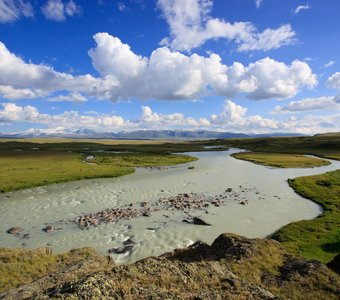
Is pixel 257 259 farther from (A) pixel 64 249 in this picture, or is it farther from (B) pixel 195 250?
(A) pixel 64 249

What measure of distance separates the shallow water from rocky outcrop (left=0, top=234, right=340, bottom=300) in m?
11.1

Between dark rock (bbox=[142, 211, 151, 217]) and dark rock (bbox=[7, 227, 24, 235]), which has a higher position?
dark rock (bbox=[7, 227, 24, 235])

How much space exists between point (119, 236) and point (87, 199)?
20.4 metres

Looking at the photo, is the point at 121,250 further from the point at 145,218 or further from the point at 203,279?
the point at 203,279

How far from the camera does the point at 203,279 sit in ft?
52.0

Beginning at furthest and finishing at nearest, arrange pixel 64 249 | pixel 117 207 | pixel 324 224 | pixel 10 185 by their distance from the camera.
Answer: pixel 10 185 < pixel 117 207 < pixel 324 224 < pixel 64 249

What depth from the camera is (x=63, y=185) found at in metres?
64.9

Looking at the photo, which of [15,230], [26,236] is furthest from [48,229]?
[15,230]

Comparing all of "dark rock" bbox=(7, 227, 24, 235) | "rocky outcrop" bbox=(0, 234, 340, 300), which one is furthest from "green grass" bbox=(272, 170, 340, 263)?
"dark rock" bbox=(7, 227, 24, 235)

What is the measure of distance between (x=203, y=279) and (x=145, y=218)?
83.5ft

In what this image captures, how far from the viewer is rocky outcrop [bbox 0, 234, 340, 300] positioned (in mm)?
12338

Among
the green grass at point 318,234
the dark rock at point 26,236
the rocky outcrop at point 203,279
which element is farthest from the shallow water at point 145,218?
the rocky outcrop at point 203,279

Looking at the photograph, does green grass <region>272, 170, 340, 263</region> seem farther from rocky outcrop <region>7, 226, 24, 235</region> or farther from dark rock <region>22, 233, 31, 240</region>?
rocky outcrop <region>7, 226, 24, 235</region>

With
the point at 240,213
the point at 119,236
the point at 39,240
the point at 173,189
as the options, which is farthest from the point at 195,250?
the point at 173,189
